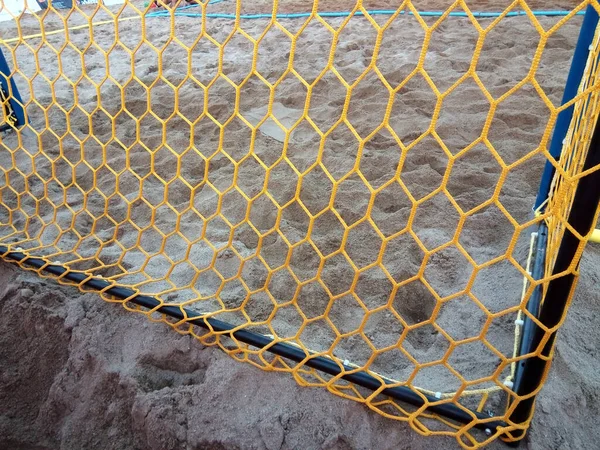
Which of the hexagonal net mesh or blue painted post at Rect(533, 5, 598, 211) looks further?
blue painted post at Rect(533, 5, 598, 211)

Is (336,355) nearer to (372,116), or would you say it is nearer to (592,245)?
(592,245)

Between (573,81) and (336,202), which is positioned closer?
(573,81)

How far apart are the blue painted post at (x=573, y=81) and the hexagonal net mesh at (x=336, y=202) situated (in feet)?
0.31

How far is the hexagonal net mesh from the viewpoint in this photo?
2.98 feet

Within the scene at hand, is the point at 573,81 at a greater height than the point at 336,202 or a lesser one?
greater

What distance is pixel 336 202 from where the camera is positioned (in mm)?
1479

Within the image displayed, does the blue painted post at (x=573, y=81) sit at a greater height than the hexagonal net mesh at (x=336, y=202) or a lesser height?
greater

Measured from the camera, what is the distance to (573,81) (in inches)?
45.7

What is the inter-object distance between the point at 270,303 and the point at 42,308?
1.71ft

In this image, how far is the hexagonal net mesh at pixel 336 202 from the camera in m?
0.91

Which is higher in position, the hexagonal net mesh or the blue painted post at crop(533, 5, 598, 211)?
the blue painted post at crop(533, 5, 598, 211)

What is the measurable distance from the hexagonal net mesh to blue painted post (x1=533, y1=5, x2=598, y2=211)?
96mm

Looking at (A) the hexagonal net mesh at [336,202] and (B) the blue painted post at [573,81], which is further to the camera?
(B) the blue painted post at [573,81]

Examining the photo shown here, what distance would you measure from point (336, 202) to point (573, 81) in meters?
0.67
